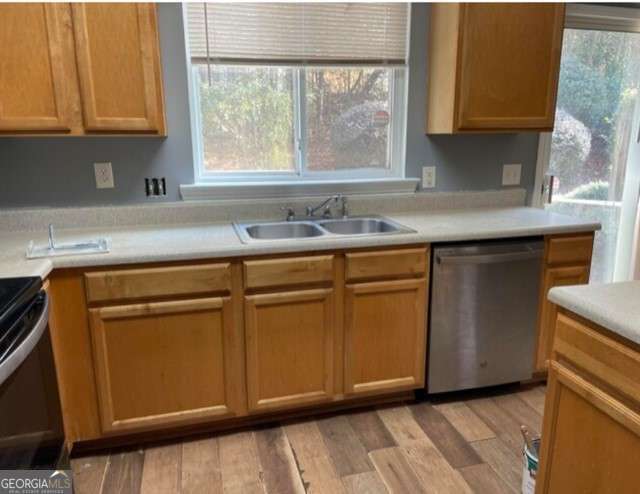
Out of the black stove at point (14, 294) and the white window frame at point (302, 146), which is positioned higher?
the white window frame at point (302, 146)

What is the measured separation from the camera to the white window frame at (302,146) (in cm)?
247

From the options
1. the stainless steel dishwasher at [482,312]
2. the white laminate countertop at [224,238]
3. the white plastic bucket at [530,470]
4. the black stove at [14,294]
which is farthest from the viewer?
the stainless steel dishwasher at [482,312]

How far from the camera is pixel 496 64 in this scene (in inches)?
94.2

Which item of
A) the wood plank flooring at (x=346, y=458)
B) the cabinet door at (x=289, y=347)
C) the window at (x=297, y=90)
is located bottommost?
the wood plank flooring at (x=346, y=458)

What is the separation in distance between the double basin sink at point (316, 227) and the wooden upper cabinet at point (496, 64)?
0.60 meters

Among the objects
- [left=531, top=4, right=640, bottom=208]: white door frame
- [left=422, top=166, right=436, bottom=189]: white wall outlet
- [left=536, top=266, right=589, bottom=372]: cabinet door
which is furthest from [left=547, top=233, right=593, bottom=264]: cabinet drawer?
[left=422, top=166, right=436, bottom=189]: white wall outlet

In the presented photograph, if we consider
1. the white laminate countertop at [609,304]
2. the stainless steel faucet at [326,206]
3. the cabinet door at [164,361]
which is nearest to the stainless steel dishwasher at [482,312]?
the stainless steel faucet at [326,206]

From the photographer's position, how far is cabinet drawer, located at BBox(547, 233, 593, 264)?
2.37 metres

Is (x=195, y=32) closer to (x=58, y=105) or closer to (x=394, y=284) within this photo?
(x=58, y=105)

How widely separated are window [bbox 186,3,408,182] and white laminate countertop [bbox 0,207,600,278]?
41 cm

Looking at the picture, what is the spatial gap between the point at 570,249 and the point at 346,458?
149 cm

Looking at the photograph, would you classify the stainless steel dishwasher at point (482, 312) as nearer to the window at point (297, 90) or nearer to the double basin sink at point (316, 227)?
the double basin sink at point (316, 227)

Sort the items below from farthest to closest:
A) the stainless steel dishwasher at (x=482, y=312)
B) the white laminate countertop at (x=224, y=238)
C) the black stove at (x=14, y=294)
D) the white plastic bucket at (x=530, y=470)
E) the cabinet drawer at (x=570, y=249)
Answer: the cabinet drawer at (x=570, y=249), the stainless steel dishwasher at (x=482, y=312), the white laminate countertop at (x=224, y=238), the white plastic bucket at (x=530, y=470), the black stove at (x=14, y=294)

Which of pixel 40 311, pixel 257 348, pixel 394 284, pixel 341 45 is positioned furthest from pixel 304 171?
pixel 40 311
